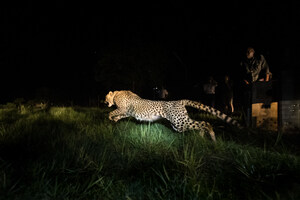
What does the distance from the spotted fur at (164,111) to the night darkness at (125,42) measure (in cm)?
277

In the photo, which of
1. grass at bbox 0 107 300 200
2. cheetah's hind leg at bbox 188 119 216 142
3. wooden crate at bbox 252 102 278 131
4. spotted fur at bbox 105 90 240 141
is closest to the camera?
grass at bbox 0 107 300 200

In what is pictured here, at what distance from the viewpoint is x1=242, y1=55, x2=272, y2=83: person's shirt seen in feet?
16.9

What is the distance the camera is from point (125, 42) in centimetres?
1219

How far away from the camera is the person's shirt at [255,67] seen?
5156 mm

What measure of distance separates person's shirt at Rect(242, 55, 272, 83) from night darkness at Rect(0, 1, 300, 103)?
733 mm

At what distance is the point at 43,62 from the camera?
64.8 ft

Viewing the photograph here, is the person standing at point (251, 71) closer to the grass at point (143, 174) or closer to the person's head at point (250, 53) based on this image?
the person's head at point (250, 53)

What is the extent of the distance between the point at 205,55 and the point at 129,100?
13.0m

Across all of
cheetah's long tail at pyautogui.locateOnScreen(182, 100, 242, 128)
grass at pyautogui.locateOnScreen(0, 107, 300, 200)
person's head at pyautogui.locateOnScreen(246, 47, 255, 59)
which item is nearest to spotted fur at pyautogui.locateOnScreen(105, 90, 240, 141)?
cheetah's long tail at pyautogui.locateOnScreen(182, 100, 242, 128)

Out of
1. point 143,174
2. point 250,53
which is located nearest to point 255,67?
point 250,53

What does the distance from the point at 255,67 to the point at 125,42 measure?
8477 mm

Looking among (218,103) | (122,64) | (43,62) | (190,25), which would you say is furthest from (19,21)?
(218,103)

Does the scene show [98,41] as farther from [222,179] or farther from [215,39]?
[222,179]

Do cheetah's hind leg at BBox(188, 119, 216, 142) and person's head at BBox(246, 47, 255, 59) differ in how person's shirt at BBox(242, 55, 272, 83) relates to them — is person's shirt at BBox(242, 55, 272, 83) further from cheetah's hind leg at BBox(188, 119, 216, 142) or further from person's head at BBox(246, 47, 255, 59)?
cheetah's hind leg at BBox(188, 119, 216, 142)
